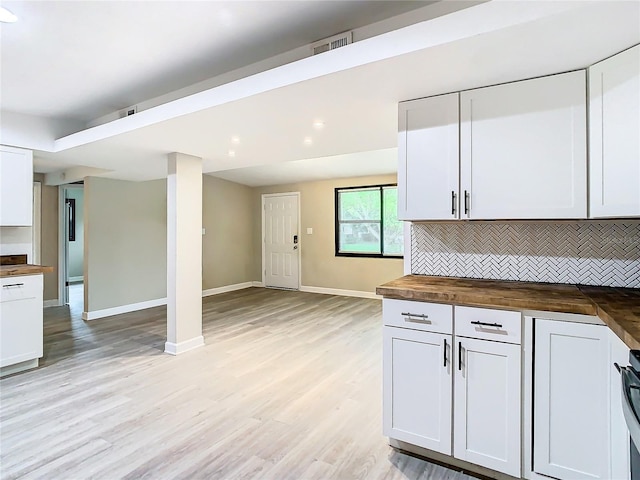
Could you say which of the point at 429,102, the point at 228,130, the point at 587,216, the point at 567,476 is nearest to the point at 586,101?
Answer: the point at 587,216

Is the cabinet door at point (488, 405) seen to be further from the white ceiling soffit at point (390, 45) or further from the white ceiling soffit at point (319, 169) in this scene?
the white ceiling soffit at point (319, 169)

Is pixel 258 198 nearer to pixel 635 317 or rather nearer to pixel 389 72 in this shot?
pixel 389 72

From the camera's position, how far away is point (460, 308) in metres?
1.77

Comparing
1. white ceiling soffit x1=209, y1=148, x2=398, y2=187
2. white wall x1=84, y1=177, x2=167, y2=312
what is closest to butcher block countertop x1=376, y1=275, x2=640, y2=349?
white ceiling soffit x1=209, y1=148, x2=398, y2=187

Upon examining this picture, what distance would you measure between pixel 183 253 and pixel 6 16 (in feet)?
7.65

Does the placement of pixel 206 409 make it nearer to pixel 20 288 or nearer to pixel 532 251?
pixel 20 288

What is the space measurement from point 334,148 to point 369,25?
1558 mm

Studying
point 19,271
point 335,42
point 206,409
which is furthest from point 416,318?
point 19,271

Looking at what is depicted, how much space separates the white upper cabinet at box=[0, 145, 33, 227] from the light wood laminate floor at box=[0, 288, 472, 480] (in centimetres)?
145

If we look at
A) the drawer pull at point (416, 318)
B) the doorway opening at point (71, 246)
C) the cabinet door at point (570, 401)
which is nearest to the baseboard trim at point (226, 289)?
the doorway opening at point (71, 246)

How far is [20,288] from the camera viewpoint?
3189 millimetres

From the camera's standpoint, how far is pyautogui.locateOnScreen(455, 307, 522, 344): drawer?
166 cm

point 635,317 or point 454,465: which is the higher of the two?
point 635,317

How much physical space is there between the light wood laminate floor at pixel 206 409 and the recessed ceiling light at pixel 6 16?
2.42m
